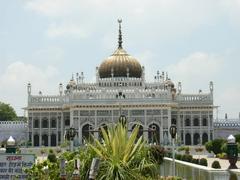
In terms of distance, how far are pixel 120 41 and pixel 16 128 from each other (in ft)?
50.5

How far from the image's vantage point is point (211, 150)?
46156 mm

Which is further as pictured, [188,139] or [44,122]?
[44,122]

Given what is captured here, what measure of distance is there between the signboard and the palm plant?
311cm

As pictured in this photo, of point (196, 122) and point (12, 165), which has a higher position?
point (196, 122)

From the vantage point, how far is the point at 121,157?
419 inches

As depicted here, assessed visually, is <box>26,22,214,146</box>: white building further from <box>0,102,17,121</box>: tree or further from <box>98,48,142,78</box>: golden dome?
<box>0,102,17,121</box>: tree

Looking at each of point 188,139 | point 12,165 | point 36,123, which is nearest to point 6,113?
point 36,123

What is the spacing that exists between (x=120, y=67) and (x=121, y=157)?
55711 millimetres

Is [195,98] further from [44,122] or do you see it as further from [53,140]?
[44,122]

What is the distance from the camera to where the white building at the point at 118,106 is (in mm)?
62906

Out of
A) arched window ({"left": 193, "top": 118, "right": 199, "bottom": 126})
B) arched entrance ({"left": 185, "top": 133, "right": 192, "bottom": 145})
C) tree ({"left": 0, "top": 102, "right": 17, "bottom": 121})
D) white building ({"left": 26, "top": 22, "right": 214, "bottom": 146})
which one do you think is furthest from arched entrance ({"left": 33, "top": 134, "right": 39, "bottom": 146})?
tree ({"left": 0, "top": 102, "right": 17, "bottom": 121})

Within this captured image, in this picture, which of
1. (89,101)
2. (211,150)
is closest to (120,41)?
(89,101)

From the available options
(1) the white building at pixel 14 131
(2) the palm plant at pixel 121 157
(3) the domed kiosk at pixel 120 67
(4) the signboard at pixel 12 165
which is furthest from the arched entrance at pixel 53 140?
(4) the signboard at pixel 12 165

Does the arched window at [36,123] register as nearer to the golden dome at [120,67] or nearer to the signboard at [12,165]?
the golden dome at [120,67]
